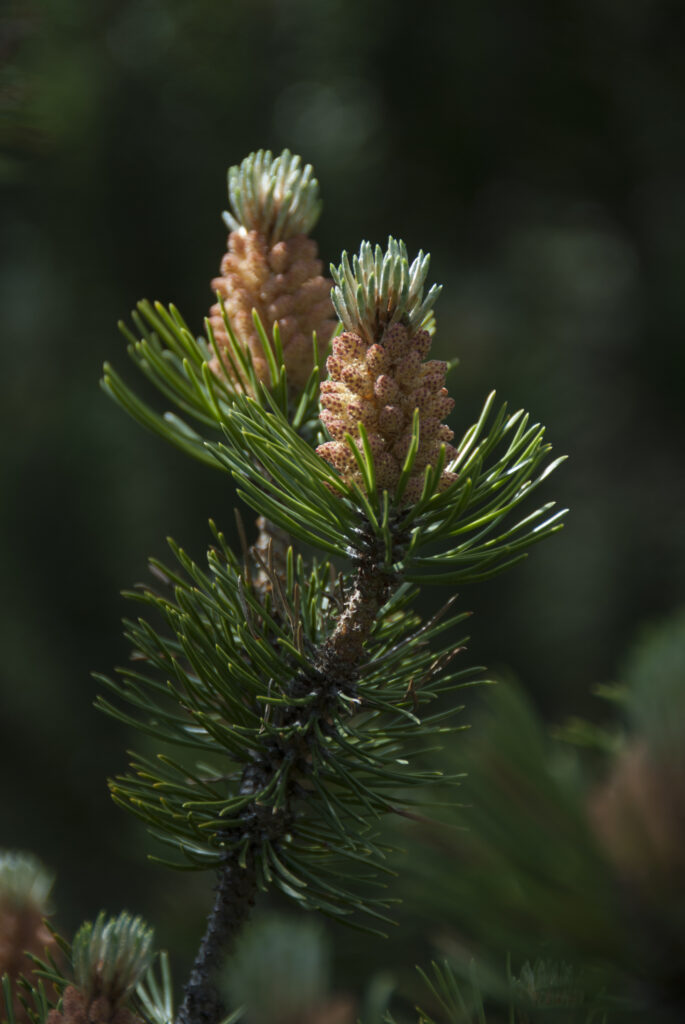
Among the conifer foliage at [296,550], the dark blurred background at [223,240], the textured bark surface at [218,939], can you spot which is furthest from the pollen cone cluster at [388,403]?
the dark blurred background at [223,240]

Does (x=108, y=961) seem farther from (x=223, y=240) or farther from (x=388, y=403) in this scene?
(x=223, y=240)

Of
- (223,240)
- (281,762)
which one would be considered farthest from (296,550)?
(223,240)

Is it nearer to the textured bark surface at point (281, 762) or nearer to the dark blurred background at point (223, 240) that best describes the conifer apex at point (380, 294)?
the textured bark surface at point (281, 762)

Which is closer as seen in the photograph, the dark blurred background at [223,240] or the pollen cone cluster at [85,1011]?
the pollen cone cluster at [85,1011]

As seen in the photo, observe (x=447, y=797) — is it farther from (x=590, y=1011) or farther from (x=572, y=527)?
(x=572, y=527)

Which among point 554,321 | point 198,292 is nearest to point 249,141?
point 198,292
